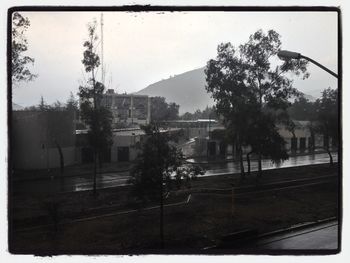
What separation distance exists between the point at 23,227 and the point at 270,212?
24.7 feet

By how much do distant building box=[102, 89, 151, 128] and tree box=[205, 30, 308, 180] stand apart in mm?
1958

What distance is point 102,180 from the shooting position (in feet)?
43.8

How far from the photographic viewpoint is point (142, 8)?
25.8ft

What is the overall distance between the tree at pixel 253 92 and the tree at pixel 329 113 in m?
1.14

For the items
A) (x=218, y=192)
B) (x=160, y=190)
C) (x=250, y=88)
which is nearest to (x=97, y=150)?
(x=160, y=190)

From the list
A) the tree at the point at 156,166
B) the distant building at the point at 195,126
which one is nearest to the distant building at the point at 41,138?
the tree at the point at 156,166

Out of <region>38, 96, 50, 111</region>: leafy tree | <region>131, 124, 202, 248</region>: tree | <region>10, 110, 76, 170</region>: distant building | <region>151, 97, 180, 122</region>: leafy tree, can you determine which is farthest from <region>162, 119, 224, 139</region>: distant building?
<region>38, 96, 50, 111</region>: leafy tree

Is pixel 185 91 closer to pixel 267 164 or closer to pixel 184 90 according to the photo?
pixel 184 90

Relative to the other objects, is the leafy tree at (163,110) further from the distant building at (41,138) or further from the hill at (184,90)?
the distant building at (41,138)

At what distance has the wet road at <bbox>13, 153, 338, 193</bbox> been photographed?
421 inches

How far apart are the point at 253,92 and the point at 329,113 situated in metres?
4.08

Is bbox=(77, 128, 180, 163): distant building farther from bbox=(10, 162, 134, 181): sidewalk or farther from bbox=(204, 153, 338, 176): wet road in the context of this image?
bbox=(204, 153, 338, 176): wet road

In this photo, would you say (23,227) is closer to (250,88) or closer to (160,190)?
(160,190)

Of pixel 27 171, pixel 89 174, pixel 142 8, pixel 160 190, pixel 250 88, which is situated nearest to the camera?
pixel 142 8
